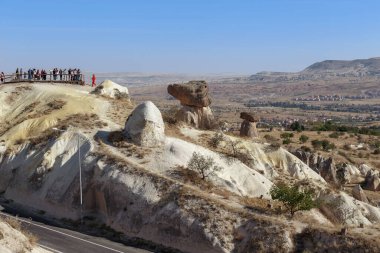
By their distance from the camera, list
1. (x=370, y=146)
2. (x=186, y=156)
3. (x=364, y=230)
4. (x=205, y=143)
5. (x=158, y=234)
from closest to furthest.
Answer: (x=364, y=230)
(x=158, y=234)
(x=186, y=156)
(x=205, y=143)
(x=370, y=146)

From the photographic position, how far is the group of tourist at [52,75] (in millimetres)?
63719

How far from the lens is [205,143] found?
47.7m

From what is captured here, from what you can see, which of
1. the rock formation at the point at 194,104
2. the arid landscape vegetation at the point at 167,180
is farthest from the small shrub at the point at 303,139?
the rock formation at the point at 194,104

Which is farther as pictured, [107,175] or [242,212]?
[107,175]

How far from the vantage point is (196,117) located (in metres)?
54.8

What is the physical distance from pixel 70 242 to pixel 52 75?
34.7 meters

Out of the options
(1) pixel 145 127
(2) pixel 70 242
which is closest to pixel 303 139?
(1) pixel 145 127

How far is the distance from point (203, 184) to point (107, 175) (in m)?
6.77

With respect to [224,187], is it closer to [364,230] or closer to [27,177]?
[364,230]

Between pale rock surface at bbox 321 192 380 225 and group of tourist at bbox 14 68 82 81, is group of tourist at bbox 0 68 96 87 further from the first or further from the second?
pale rock surface at bbox 321 192 380 225

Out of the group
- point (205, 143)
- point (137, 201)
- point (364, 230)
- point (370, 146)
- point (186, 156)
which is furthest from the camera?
point (370, 146)

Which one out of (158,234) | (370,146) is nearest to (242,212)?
(158,234)

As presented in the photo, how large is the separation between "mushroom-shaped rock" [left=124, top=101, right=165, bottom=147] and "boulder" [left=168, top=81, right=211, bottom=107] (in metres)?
10.7

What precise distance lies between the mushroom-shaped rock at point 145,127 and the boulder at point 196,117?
10.6 m
